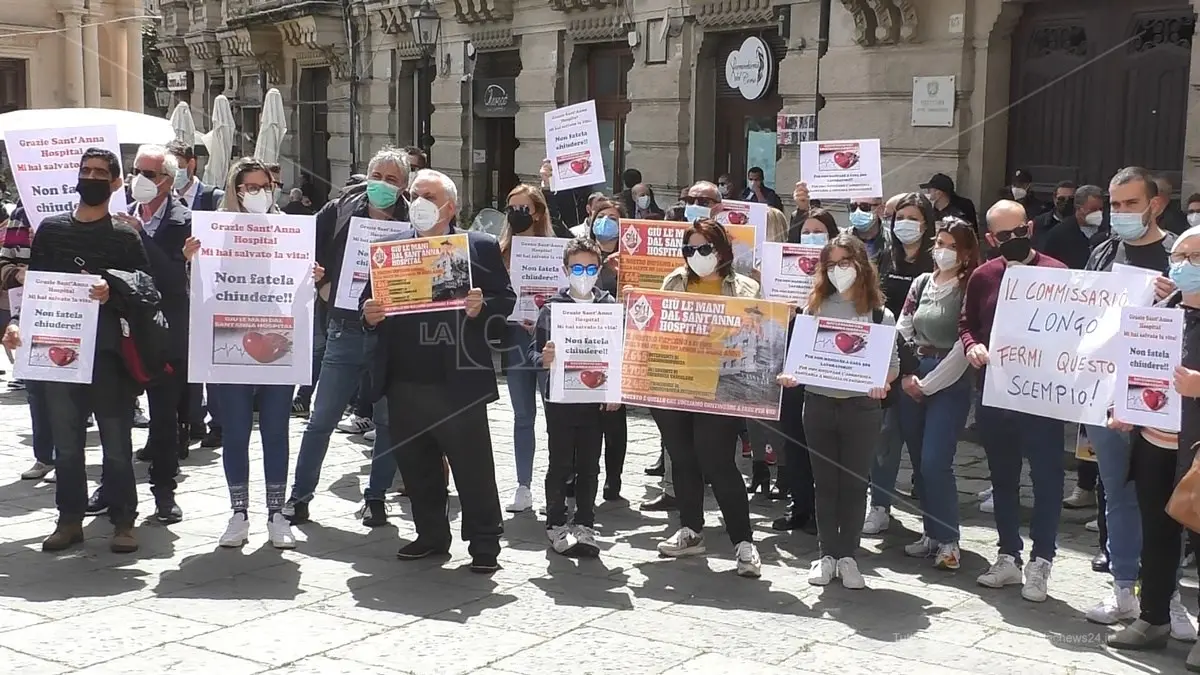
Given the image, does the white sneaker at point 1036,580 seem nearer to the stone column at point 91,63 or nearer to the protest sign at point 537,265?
the protest sign at point 537,265

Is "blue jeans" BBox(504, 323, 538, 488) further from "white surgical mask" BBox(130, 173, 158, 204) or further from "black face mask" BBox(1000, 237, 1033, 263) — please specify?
"black face mask" BBox(1000, 237, 1033, 263)

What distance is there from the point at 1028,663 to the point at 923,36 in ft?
32.3

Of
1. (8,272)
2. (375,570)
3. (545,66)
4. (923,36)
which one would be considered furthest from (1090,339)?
(545,66)

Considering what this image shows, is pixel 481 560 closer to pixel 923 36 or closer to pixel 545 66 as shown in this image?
pixel 923 36

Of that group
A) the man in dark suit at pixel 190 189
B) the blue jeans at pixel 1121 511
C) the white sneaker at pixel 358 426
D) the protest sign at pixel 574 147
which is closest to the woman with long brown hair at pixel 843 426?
the blue jeans at pixel 1121 511

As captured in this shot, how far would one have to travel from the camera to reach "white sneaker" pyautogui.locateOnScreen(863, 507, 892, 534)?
7.71m

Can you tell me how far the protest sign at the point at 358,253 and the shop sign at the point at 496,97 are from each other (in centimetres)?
1524

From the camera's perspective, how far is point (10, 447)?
9.66 m

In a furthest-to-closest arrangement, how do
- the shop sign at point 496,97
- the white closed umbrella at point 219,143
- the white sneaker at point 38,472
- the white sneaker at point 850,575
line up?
the shop sign at point 496,97, the white closed umbrella at point 219,143, the white sneaker at point 38,472, the white sneaker at point 850,575

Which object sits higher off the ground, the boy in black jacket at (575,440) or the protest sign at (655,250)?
the protest sign at (655,250)

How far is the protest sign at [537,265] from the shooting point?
26.3 feet

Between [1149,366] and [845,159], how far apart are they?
422 cm

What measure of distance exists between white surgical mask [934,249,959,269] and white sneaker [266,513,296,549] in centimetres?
350

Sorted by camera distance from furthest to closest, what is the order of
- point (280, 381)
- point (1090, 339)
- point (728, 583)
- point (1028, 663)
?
point (280, 381), point (728, 583), point (1090, 339), point (1028, 663)
